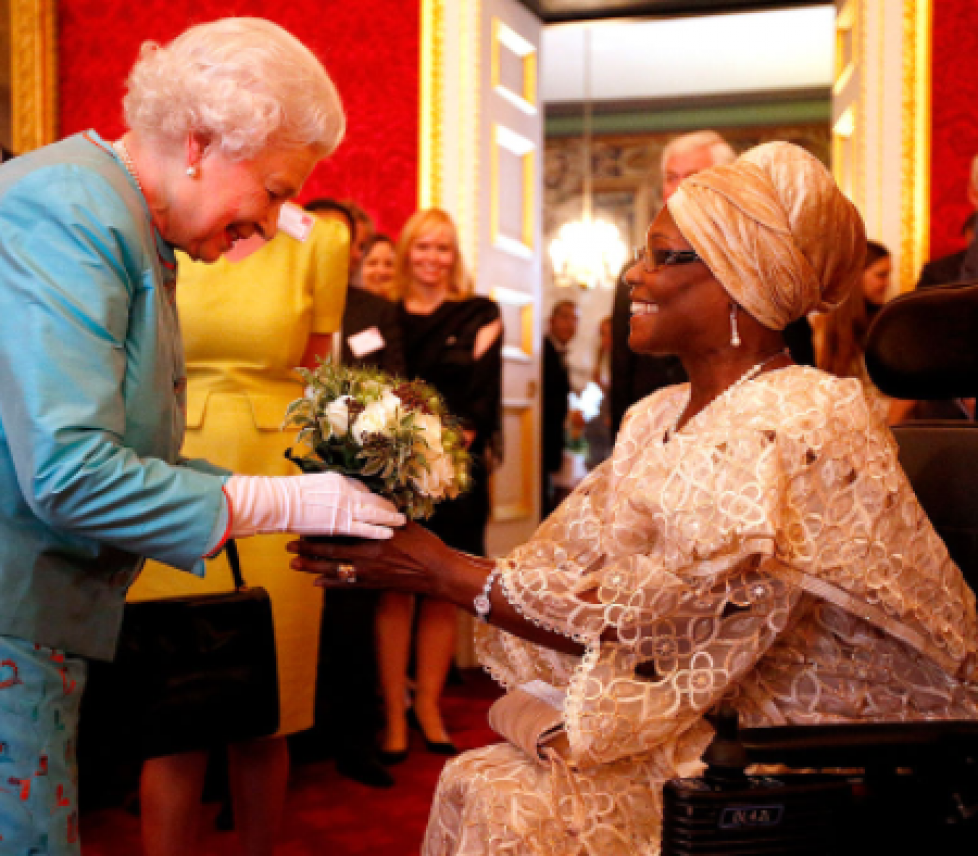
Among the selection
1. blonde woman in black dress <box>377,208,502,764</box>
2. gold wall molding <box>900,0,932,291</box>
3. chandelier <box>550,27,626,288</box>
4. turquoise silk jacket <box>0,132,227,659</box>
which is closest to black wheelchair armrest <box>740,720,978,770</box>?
turquoise silk jacket <box>0,132,227,659</box>

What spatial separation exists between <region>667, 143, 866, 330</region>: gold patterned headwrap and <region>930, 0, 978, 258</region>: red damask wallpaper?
428cm

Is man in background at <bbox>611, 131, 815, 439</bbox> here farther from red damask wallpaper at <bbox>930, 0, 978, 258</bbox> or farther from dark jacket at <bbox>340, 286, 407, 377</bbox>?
red damask wallpaper at <bbox>930, 0, 978, 258</bbox>

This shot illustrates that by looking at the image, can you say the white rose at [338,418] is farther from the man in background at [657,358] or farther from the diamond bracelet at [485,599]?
the man in background at [657,358]

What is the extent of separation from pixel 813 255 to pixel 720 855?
0.91m

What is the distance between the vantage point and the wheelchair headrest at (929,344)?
5.03 ft

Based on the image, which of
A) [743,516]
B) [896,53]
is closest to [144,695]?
[743,516]

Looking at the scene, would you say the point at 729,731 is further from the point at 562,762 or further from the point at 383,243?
the point at 383,243

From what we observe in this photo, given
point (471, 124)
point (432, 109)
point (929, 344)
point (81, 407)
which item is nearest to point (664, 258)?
point (929, 344)

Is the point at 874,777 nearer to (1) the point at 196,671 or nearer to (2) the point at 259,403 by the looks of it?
(1) the point at 196,671

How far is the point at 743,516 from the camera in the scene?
1437 millimetres

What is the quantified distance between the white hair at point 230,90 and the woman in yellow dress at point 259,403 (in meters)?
0.95

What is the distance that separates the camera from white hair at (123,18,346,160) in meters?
1.40

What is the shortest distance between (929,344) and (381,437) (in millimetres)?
766

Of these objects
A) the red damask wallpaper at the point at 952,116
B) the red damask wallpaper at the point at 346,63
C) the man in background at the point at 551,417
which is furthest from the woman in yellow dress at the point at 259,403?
the man in background at the point at 551,417
